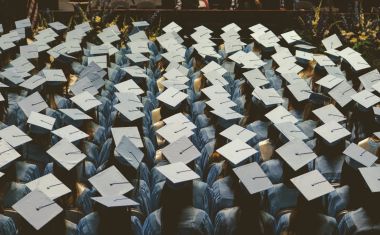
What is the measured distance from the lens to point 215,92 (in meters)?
5.18

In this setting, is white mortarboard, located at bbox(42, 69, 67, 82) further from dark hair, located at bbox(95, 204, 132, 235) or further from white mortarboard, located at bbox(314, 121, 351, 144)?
white mortarboard, located at bbox(314, 121, 351, 144)

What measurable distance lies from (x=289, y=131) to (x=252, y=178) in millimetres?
933

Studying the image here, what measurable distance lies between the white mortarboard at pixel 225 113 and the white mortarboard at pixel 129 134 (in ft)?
2.66

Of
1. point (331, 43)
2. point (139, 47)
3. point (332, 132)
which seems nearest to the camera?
point (332, 132)

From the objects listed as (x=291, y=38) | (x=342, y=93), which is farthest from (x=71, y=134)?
(x=291, y=38)

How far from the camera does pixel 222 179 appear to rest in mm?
3896

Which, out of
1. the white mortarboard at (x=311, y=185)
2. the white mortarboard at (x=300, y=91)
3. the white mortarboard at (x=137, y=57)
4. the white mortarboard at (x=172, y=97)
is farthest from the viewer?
the white mortarboard at (x=137, y=57)

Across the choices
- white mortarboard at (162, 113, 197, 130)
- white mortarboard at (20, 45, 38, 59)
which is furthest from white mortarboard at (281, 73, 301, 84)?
white mortarboard at (20, 45, 38, 59)

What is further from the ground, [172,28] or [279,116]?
[172,28]

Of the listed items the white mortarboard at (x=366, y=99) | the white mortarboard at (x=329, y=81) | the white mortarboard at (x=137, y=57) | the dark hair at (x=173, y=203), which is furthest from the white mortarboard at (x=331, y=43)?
the dark hair at (x=173, y=203)

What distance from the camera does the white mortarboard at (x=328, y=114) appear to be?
460 cm

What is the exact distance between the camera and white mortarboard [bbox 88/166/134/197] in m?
3.53

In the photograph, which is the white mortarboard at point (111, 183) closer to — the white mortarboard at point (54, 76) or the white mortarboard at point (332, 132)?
the white mortarboard at point (332, 132)

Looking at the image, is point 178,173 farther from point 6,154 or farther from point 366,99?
point 366,99
